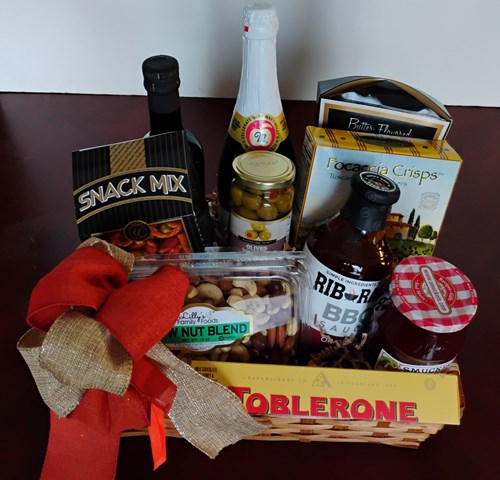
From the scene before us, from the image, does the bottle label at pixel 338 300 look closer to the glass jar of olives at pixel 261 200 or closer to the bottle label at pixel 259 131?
the glass jar of olives at pixel 261 200

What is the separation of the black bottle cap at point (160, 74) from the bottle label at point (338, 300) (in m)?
0.25

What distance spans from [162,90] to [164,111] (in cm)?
4

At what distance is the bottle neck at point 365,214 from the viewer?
499mm

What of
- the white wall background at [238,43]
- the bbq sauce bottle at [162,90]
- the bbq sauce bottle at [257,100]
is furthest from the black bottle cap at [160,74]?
the white wall background at [238,43]

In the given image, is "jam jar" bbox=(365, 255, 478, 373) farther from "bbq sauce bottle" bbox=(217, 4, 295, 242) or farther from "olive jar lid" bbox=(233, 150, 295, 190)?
"bbq sauce bottle" bbox=(217, 4, 295, 242)

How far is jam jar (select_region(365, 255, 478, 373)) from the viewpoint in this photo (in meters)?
0.48

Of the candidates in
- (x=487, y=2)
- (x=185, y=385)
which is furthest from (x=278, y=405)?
(x=487, y=2)

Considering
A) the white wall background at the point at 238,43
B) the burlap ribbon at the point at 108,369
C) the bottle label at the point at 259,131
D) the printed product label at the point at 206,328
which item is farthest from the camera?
the white wall background at the point at 238,43

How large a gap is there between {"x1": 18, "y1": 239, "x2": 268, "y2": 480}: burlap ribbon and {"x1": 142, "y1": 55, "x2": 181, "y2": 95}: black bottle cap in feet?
0.63

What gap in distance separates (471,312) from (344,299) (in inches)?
5.2

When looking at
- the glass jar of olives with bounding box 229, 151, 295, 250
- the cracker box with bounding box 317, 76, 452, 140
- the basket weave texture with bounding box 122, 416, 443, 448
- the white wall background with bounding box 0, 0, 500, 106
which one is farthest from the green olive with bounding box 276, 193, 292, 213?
the white wall background with bounding box 0, 0, 500, 106

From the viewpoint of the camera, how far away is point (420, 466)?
534mm

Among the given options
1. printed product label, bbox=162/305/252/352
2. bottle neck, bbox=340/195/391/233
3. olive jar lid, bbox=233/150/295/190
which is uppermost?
olive jar lid, bbox=233/150/295/190

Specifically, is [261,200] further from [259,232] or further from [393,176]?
[393,176]
